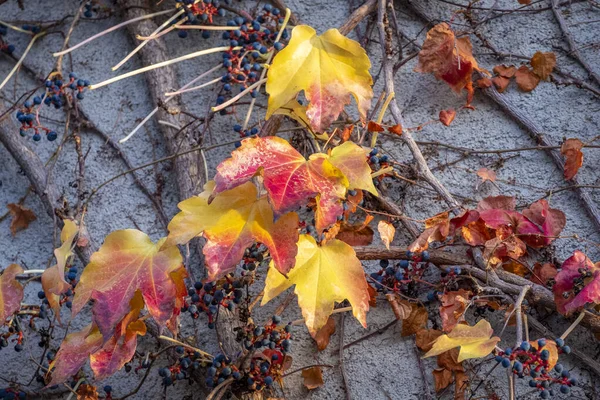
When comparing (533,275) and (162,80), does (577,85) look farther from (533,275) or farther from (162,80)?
(162,80)

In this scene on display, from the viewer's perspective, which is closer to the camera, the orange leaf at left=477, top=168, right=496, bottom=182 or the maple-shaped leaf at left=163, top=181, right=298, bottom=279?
the maple-shaped leaf at left=163, top=181, right=298, bottom=279

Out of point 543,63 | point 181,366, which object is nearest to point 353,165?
point 181,366

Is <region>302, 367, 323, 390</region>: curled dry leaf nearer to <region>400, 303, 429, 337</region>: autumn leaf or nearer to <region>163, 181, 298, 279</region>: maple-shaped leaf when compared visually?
<region>400, 303, 429, 337</region>: autumn leaf

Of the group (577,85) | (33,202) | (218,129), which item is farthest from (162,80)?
(577,85)

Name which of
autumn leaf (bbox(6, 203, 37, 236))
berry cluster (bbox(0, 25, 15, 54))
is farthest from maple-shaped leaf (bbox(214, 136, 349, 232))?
berry cluster (bbox(0, 25, 15, 54))

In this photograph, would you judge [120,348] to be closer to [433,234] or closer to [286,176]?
[286,176]

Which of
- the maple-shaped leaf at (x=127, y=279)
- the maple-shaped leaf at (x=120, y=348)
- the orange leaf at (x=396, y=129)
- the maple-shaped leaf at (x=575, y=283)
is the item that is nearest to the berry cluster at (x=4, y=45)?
the maple-shaped leaf at (x=127, y=279)
